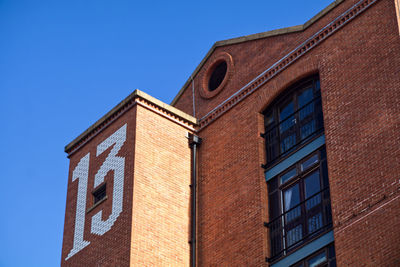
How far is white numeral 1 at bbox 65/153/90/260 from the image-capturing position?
24531 mm

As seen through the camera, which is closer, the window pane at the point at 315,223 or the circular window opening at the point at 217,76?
the window pane at the point at 315,223

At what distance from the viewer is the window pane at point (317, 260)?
19.9 m

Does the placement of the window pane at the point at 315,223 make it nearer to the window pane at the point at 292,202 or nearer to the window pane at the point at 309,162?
the window pane at the point at 292,202

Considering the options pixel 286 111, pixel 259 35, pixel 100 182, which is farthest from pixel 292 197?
pixel 100 182

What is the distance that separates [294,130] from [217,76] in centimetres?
480

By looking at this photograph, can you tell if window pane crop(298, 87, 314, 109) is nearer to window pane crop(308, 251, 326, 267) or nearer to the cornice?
the cornice

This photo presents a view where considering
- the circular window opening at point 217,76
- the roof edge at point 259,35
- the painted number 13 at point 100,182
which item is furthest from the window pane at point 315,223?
the circular window opening at point 217,76

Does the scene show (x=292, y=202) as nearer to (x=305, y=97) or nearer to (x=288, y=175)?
(x=288, y=175)

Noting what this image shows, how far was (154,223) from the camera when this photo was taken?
2305 centimetres

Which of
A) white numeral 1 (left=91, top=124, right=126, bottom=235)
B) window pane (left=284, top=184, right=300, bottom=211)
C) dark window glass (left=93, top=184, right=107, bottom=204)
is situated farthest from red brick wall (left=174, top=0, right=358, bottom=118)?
window pane (left=284, top=184, right=300, bottom=211)

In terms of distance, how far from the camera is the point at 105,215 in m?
23.9

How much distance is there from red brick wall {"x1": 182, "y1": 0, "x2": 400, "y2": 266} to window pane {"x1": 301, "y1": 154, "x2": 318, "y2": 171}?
782 millimetres

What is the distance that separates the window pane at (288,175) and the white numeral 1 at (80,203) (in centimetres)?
603

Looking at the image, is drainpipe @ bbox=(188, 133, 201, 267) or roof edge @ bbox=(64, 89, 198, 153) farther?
roof edge @ bbox=(64, 89, 198, 153)
